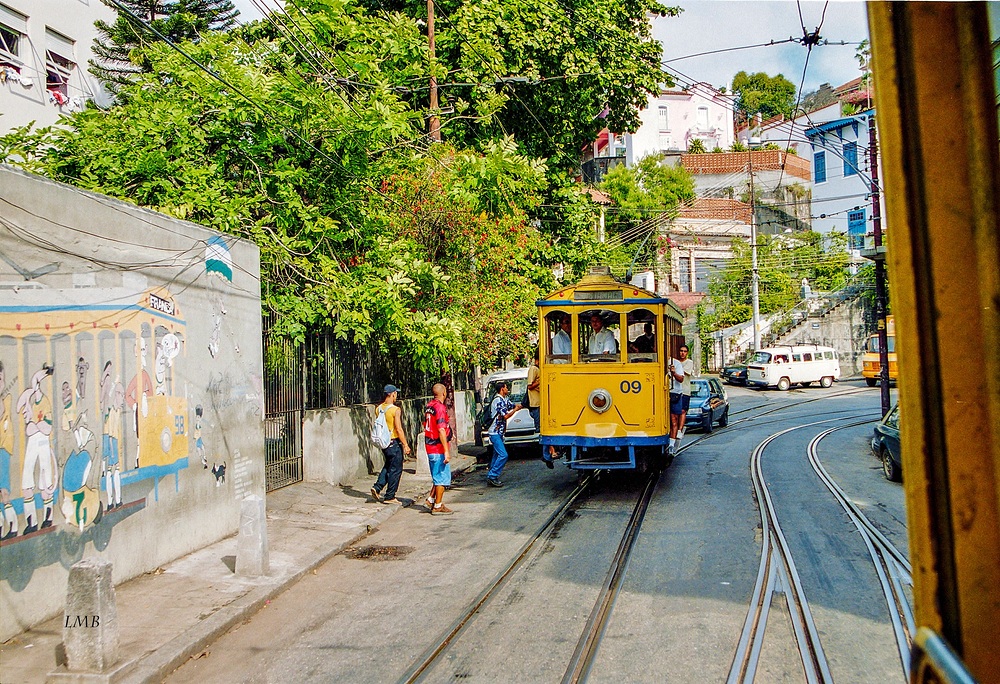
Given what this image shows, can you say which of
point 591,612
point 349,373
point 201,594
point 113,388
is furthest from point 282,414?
point 591,612

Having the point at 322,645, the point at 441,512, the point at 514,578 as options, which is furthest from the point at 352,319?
the point at 322,645

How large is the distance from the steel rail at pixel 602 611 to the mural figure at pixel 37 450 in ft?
14.5

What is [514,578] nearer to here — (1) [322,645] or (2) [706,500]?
(1) [322,645]

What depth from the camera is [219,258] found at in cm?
1022

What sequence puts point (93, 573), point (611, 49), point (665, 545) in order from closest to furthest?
point (93, 573)
point (665, 545)
point (611, 49)

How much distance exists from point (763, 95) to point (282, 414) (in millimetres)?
72786

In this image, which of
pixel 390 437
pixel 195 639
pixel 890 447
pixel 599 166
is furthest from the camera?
pixel 599 166

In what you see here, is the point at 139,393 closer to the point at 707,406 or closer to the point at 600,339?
the point at 600,339

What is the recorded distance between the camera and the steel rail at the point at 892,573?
20.4 feet

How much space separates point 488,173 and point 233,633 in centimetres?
943

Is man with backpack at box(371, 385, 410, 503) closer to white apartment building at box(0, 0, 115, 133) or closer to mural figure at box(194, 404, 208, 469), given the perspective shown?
mural figure at box(194, 404, 208, 469)

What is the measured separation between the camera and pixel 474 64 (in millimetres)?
21000

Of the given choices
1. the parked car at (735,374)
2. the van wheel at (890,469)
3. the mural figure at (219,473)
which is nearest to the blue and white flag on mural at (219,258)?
the mural figure at (219,473)

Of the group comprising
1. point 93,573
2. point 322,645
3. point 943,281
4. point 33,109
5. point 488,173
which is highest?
point 33,109
